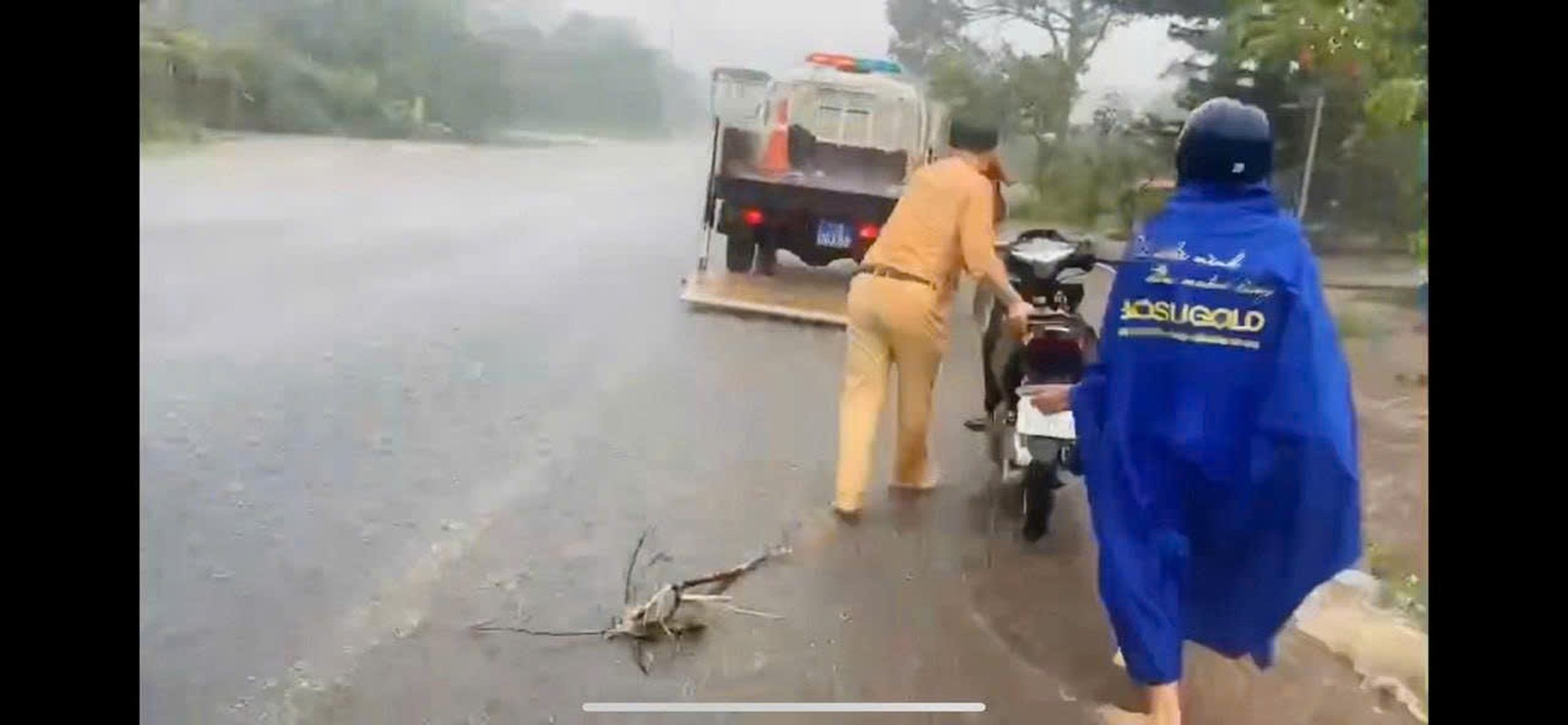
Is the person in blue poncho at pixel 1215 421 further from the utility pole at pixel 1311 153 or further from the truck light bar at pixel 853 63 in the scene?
the truck light bar at pixel 853 63

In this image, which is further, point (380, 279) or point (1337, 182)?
point (380, 279)

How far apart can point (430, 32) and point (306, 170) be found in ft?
0.92

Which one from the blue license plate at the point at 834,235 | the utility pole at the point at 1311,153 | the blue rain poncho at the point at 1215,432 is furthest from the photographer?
the blue license plate at the point at 834,235

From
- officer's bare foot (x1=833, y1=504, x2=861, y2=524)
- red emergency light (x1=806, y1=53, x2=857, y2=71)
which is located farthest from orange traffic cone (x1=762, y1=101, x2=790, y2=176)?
officer's bare foot (x1=833, y1=504, x2=861, y2=524)

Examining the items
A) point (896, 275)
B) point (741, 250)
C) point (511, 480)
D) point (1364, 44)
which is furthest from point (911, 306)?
point (1364, 44)

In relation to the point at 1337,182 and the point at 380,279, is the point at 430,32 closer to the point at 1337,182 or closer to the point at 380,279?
the point at 380,279

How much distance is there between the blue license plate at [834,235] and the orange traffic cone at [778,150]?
0.12 m

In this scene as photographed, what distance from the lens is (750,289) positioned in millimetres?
2211

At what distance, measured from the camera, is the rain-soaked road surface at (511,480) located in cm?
206

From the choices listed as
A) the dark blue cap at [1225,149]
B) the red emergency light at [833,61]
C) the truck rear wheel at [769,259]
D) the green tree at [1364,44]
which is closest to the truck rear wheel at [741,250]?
the truck rear wheel at [769,259]
